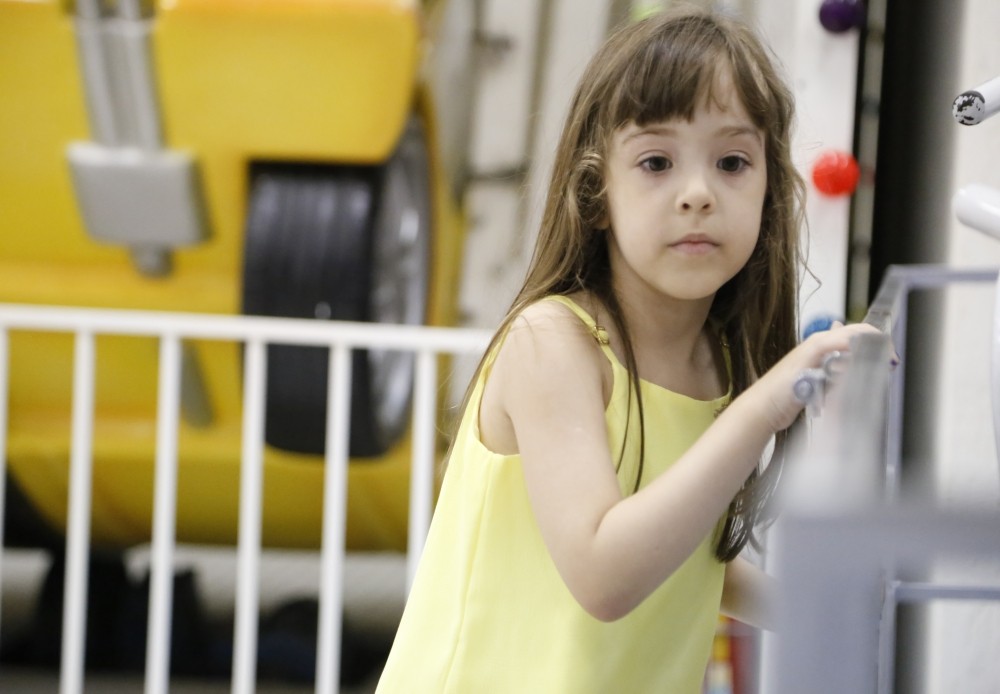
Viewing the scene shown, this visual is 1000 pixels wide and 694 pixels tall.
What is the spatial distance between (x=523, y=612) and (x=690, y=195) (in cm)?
23

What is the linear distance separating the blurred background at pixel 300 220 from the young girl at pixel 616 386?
68 cm

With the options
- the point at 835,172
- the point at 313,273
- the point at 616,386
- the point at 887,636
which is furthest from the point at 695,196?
the point at 313,273

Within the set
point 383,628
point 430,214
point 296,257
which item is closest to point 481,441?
point 296,257

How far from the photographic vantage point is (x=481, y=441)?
25.6 inches

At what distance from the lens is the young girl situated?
1.87 ft

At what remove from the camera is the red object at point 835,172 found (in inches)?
51.4

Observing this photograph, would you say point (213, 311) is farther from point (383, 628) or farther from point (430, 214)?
point (383, 628)

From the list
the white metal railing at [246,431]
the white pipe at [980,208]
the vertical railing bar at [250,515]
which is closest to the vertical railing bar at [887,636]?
the white pipe at [980,208]

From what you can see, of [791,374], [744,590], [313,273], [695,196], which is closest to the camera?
[791,374]

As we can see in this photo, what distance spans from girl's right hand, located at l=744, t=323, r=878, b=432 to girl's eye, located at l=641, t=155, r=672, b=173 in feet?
0.52

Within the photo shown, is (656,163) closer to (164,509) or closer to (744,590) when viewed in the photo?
(744,590)

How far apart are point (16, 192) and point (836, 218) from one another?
1085 mm

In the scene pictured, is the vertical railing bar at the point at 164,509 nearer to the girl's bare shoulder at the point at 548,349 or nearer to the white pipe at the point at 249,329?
the white pipe at the point at 249,329

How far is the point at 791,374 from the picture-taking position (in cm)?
47
